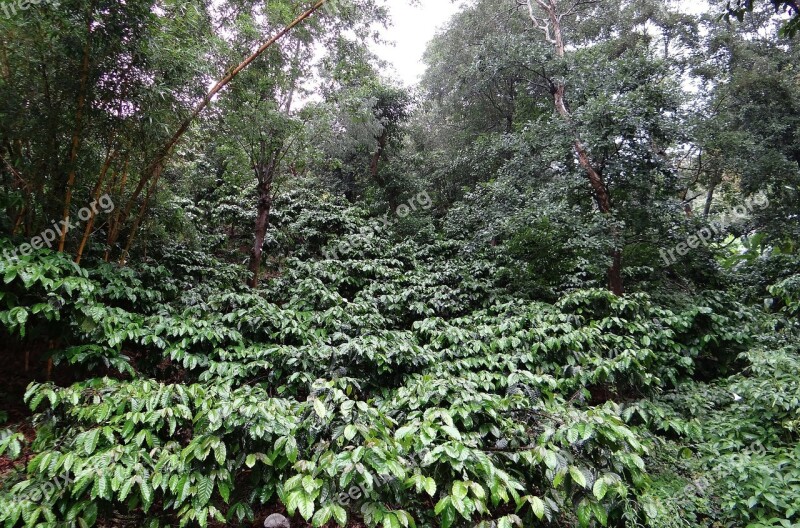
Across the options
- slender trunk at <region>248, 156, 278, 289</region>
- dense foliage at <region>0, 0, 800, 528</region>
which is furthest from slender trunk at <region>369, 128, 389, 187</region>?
slender trunk at <region>248, 156, 278, 289</region>

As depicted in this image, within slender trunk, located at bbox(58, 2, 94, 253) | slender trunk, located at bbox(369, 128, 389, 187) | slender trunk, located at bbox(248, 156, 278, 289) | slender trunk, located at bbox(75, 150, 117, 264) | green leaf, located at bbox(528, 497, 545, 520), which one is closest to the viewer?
green leaf, located at bbox(528, 497, 545, 520)

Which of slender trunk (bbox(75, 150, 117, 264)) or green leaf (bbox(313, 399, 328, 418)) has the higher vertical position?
slender trunk (bbox(75, 150, 117, 264))

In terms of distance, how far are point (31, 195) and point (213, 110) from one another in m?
2.55

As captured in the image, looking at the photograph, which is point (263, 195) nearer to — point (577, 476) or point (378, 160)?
point (378, 160)

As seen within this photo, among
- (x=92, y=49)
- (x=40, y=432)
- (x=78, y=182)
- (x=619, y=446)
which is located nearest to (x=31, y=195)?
(x=78, y=182)

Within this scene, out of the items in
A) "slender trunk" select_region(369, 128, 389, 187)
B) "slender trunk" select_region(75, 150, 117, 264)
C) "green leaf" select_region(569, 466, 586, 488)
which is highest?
"slender trunk" select_region(369, 128, 389, 187)

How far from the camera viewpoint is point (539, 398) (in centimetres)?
265

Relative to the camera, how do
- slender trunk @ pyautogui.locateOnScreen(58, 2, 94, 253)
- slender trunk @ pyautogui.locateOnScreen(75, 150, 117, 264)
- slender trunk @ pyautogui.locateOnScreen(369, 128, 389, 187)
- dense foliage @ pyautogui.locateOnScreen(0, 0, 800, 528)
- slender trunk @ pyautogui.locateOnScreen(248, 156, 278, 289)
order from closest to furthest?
1. dense foliage @ pyautogui.locateOnScreen(0, 0, 800, 528)
2. slender trunk @ pyautogui.locateOnScreen(58, 2, 94, 253)
3. slender trunk @ pyautogui.locateOnScreen(75, 150, 117, 264)
4. slender trunk @ pyautogui.locateOnScreen(248, 156, 278, 289)
5. slender trunk @ pyautogui.locateOnScreen(369, 128, 389, 187)

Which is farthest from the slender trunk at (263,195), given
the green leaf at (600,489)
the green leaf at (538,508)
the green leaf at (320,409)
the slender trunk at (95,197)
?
the green leaf at (600,489)

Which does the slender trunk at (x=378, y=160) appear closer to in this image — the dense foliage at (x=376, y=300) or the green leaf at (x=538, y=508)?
the dense foliage at (x=376, y=300)

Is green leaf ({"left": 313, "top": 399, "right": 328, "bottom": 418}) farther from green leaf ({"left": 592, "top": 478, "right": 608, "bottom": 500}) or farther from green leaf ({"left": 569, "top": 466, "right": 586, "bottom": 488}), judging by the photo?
green leaf ({"left": 592, "top": 478, "right": 608, "bottom": 500})

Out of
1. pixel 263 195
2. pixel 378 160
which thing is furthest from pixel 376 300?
pixel 378 160

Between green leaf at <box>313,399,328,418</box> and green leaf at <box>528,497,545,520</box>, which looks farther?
green leaf at <box>313,399,328,418</box>

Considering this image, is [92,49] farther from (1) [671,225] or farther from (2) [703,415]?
(1) [671,225]
